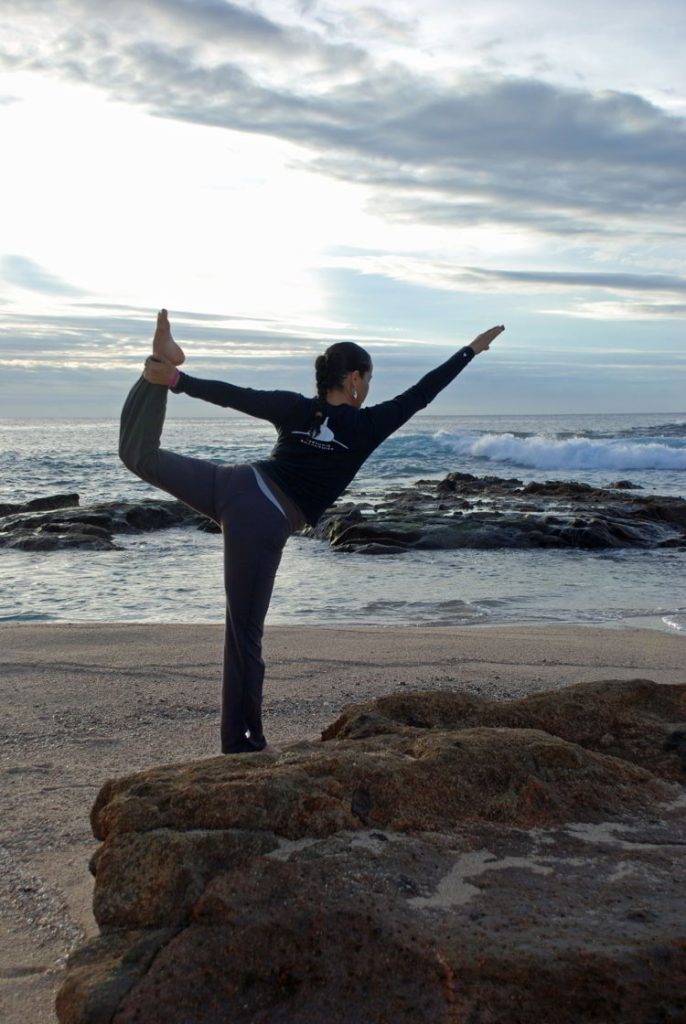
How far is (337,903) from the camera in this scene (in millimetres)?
2283

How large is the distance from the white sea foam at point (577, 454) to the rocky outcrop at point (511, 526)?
19.9 meters

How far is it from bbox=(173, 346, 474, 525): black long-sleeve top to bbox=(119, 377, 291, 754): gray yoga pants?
0.43ft

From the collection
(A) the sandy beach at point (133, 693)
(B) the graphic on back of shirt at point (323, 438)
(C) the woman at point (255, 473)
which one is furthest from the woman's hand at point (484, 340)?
(A) the sandy beach at point (133, 693)

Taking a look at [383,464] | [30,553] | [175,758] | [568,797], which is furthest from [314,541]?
[383,464]

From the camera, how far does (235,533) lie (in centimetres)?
385

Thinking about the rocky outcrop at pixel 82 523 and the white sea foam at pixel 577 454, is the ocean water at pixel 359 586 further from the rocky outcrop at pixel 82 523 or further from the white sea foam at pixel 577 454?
the white sea foam at pixel 577 454

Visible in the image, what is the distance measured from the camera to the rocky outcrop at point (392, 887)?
81.5 inches

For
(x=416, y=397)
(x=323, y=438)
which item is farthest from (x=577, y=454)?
(x=323, y=438)

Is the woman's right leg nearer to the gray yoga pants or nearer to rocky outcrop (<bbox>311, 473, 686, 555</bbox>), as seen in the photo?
the gray yoga pants

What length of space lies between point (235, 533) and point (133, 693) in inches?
86.1

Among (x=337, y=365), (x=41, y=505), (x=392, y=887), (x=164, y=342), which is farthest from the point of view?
(x=41, y=505)

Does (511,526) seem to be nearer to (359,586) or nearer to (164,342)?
(359,586)

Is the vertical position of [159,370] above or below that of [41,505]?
above

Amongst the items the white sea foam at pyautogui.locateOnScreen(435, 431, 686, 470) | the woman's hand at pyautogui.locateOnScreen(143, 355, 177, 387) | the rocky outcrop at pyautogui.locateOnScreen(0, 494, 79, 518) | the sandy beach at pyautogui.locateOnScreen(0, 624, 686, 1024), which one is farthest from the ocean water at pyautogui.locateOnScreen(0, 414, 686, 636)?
the white sea foam at pyautogui.locateOnScreen(435, 431, 686, 470)
